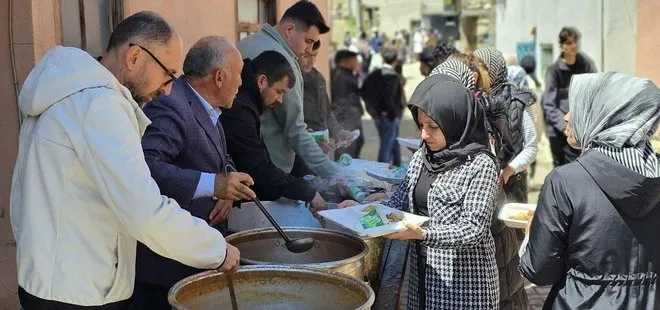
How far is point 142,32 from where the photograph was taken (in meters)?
2.49

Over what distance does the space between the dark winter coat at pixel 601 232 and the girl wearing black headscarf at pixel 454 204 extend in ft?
1.36

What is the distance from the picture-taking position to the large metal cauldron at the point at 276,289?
104 inches

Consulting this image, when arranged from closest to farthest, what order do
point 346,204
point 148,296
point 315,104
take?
point 148,296 < point 346,204 < point 315,104

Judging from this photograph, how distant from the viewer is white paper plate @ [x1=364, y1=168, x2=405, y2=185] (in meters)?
4.52

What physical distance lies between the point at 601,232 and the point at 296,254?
4.26ft

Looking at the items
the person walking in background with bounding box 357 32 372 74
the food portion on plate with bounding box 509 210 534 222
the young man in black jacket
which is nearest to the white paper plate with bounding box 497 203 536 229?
the food portion on plate with bounding box 509 210 534 222

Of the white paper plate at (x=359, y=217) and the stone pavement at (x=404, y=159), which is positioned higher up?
the white paper plate at (x=359, y=217)

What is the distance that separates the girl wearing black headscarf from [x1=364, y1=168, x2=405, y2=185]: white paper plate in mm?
1173

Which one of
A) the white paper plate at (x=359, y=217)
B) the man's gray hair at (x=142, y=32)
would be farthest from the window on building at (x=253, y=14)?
the man's gray hair at (x=142, y=32)

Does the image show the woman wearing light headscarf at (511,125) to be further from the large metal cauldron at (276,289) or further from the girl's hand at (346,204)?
the large metal cauldron at (276,289)

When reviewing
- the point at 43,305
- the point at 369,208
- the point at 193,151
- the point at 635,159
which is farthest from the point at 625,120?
the point at 43,305

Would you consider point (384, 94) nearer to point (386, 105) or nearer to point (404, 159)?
point (386, 105)

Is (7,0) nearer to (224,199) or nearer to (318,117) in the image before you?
(224,199)

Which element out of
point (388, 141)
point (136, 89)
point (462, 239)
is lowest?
point (388, 141)
